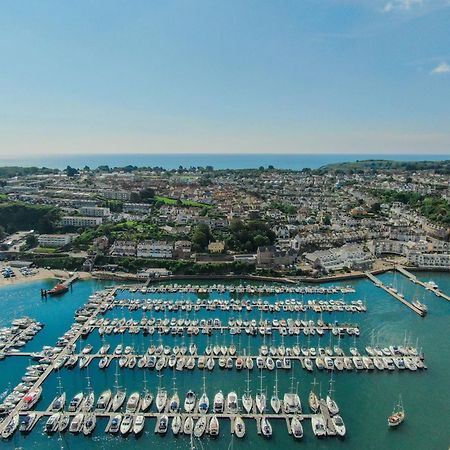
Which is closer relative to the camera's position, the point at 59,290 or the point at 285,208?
the point at 59,290

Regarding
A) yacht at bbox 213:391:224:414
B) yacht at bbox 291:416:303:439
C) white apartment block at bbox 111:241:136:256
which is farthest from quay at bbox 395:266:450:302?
white apartment block at bbox 111:241:136:256

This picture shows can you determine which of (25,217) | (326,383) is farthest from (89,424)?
(25,217)

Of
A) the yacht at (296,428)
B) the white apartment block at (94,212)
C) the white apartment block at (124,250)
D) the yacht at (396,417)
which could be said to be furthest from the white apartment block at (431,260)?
the white apartment block at (94,212)

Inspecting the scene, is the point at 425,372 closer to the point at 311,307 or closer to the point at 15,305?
the point at 311,307

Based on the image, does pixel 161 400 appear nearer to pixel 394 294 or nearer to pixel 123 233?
pixel 394 294

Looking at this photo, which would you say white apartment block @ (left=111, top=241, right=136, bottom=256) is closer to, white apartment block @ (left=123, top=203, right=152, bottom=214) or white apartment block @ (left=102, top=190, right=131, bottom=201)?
white apartment block @ (left=123, top=203, right=152, bottom=214)

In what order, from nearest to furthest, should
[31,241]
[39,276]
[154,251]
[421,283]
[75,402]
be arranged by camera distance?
[75,402], [421,283], [39,276], [154,251], [31,241]

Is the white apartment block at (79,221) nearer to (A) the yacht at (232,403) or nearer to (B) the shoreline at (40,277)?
(B) the shoreline at (40,277)
